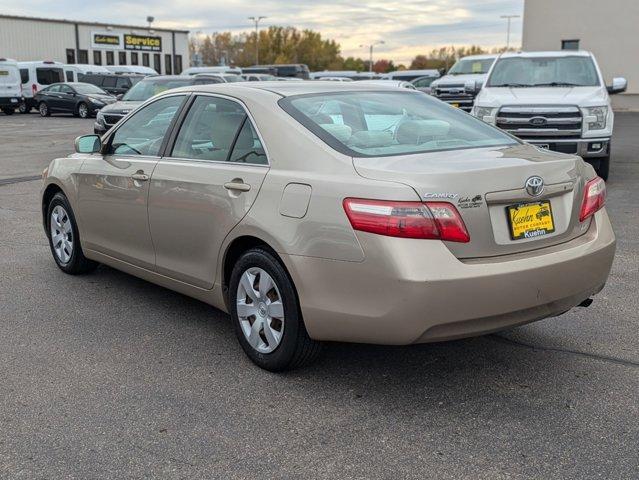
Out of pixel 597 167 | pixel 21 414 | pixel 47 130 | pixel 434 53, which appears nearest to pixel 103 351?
pixel 21 414

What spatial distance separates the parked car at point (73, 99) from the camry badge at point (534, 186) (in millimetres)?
28875

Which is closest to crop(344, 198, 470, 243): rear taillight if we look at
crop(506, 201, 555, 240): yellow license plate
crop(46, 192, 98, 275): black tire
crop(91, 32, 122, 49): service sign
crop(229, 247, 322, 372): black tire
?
crop(506, 201, 555, 240): yellow license plate

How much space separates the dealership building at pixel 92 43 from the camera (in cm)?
5353

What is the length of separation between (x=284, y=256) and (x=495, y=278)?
1.02 metres

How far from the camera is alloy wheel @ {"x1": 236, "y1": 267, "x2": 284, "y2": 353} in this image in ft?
12.8

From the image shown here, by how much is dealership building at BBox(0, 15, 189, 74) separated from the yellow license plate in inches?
2184

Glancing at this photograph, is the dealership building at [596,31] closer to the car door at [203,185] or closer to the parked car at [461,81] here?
the parked car at [461,81]

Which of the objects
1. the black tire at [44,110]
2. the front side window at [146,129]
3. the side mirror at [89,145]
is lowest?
the black tire at [44,110]

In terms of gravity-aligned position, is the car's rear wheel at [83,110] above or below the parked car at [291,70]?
below

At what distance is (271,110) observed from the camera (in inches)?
164

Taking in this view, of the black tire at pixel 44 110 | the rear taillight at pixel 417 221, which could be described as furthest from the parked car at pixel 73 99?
the rear taillight at pixel 417 221

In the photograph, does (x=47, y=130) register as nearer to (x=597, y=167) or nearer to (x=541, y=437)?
(x=597, y=167)

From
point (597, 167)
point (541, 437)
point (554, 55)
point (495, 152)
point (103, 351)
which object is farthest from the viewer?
point (554, 55)

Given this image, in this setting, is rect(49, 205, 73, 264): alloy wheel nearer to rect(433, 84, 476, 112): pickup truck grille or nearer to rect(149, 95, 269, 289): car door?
rect(149, 95, 269, 289): car door
